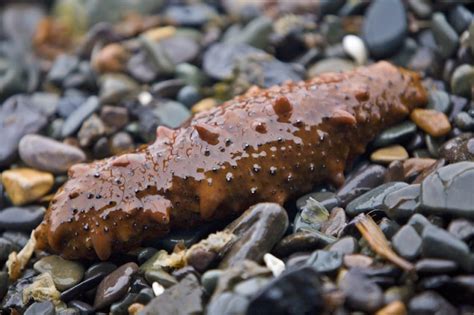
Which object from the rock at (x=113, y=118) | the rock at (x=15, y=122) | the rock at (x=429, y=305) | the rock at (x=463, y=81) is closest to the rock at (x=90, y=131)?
the rock at (x=113, y=118)

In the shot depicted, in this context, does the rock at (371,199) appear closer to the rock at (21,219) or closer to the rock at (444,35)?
the rock at (444,35)

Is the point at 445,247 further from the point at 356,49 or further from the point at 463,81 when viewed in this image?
the point at 356,49

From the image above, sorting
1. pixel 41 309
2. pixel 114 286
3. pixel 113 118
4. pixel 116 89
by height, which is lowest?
pixel 41 309

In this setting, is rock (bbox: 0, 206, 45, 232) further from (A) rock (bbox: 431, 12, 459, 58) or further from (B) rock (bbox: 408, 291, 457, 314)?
(A) rock (bbox: 431, 12, 459, 58)

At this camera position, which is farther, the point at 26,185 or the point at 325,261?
the point at 26,185

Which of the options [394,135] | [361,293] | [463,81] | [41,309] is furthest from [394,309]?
[463,81]

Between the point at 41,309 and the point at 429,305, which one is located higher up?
the point at 429,305

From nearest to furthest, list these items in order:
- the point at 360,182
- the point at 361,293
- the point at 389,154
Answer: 1. the point at 361,293
2. the point at 360,182
3. the point at 389,154
